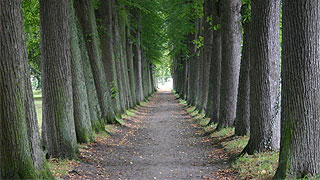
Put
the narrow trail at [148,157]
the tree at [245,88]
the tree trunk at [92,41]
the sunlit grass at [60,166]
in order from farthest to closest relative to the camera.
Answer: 1. the tree trunk at [92,41]
2. the tree at [245,88]
3. the narrow trail at [148,157]
4. the sunlit grass at [60,166]

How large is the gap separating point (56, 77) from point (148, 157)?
3.54 m

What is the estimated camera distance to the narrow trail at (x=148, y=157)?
846cm

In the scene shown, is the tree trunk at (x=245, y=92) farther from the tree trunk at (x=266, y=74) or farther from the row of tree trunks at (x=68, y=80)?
the row of tree trunks at (x=68, y=80)

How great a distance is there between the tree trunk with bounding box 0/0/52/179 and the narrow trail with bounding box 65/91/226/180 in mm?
1884

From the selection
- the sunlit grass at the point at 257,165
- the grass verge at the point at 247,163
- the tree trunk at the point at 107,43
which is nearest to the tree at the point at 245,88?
the grass verge at the point at 247,163

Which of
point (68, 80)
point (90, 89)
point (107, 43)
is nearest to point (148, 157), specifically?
point (68, 80)

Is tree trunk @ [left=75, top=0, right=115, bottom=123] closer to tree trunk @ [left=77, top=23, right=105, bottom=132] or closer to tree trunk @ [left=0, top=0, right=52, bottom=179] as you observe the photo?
tree trunk @ [left=77, top=23, right=105, bottom=132]

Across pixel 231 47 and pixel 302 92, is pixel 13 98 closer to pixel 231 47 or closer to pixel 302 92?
pixel 302 92

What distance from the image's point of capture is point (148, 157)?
10.9m

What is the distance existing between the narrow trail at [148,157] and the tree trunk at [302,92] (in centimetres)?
226

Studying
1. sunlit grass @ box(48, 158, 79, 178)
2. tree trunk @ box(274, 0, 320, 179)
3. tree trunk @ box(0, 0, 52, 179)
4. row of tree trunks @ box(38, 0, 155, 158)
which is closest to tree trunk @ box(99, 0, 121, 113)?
row of tree trunks @ box(38, 0, 155, 158)

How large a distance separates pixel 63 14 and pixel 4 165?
460 cm

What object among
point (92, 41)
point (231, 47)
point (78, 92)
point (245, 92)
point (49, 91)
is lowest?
point (245, 92)

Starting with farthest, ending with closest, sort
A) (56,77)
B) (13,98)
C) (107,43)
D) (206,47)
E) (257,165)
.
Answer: (206,47), (107,43), (56,77), (257,165), (13,98)
